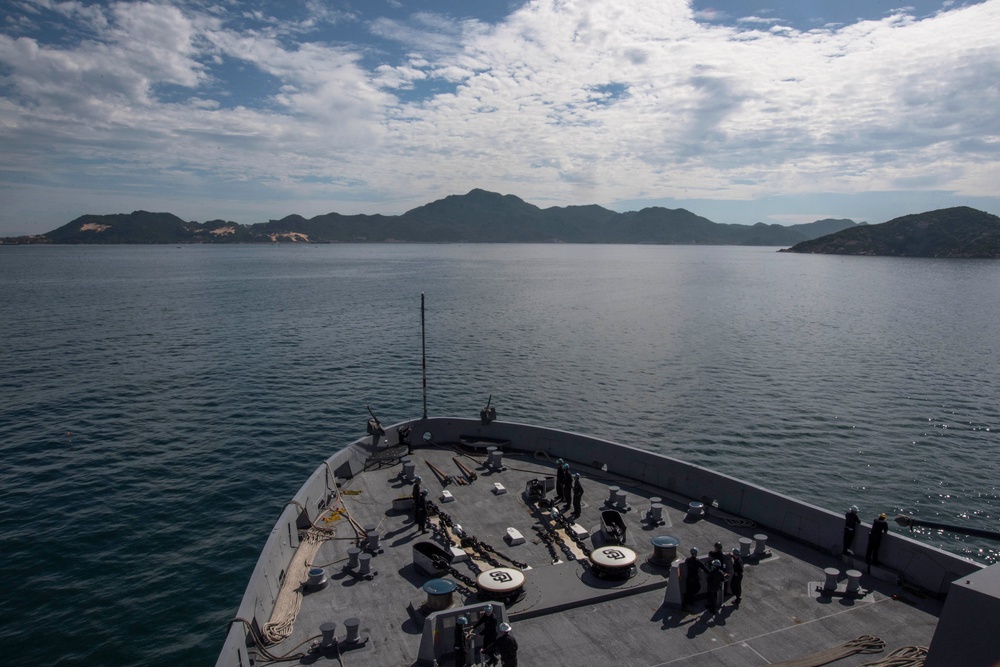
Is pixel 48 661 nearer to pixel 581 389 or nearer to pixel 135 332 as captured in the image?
pixel 581 389

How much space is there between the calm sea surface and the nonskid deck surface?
383 inches

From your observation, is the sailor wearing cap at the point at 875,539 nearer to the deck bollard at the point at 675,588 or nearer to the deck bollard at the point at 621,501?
the deck bollard at the point at 675,588

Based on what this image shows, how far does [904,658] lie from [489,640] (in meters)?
8.94

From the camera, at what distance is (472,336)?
275ft

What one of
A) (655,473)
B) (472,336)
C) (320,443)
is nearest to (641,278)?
(472,336)

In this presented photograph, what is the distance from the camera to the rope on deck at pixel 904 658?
42.3ft

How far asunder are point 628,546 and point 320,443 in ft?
97.6

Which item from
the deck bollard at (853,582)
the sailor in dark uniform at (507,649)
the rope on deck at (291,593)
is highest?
the sailor in dark uniform at (507,649)

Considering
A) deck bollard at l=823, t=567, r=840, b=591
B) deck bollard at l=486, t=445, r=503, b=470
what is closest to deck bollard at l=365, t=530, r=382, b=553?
deck bollard at l=486, t=445, r=503, b=470

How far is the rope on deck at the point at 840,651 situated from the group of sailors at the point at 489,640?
586 cm

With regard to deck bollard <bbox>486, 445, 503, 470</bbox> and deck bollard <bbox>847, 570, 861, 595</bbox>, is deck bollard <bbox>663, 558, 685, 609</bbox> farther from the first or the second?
deck bollard <bbox>486, 445, 503, 470</bbox>

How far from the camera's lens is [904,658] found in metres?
13.1

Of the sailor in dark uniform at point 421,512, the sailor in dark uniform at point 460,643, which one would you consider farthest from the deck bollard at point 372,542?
the sailor in dark uniform at point 460,643

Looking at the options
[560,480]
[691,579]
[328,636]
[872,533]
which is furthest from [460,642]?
[872,533]
